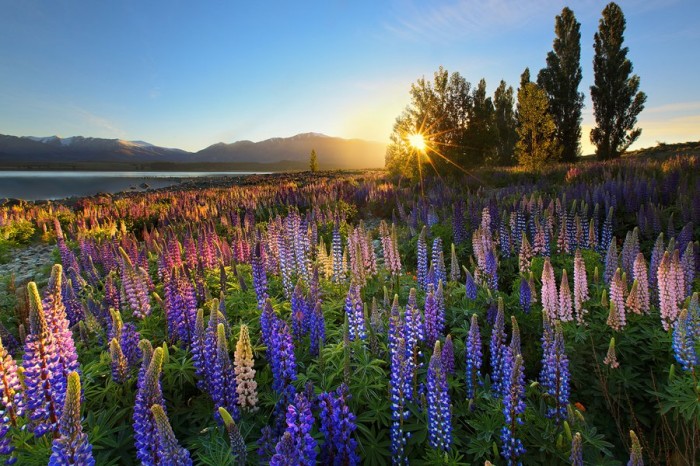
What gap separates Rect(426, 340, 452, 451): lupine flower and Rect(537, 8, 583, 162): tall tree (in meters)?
43.7

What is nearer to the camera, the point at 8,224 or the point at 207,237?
the point at 207,237

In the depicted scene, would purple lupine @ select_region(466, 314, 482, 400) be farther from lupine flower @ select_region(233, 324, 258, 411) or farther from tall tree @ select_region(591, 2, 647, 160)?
tall tree @ select_region(591, 2, 647, 160)

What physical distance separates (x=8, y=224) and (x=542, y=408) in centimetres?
1814

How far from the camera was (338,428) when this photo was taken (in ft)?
8.56

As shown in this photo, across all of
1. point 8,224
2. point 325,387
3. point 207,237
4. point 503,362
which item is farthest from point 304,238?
point 8,224

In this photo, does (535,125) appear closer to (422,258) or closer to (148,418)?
(422,258)

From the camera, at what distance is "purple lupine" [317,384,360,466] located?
8.51ft

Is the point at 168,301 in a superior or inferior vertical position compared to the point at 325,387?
superior

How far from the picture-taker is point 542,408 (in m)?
3.43

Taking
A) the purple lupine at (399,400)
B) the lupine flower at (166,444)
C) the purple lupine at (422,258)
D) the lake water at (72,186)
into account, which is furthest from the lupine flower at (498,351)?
the lake water at (72,186)

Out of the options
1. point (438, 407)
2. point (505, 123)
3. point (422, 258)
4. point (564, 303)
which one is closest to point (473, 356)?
point (438, 407)

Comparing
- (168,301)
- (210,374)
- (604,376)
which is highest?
(168,301)

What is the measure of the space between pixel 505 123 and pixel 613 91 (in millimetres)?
16863

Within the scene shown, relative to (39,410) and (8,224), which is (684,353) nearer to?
(39,410)
